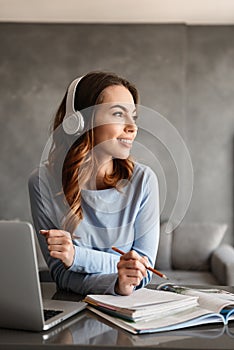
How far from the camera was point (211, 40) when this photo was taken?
17.5 ft

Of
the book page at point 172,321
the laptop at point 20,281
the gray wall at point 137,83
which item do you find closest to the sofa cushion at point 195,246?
the gray wall at point 137,83

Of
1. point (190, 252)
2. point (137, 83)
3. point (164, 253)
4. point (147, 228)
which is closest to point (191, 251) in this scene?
point (190, 252)

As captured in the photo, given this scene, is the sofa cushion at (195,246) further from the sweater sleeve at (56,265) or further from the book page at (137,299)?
the book page at (137,299)

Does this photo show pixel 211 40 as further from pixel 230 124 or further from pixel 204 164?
pixel 204 164

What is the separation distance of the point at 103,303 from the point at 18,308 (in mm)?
251

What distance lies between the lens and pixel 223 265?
4.21 metres

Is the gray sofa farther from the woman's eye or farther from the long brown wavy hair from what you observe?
the woman's eye

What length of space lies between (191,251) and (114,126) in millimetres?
3292

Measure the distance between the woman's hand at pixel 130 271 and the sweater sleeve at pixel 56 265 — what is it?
0.23 ft

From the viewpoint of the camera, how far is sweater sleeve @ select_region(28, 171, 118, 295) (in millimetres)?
1589

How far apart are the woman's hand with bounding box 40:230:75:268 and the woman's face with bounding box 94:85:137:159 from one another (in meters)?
0.26

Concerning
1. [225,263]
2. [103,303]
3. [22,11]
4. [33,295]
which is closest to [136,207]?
[103,303]

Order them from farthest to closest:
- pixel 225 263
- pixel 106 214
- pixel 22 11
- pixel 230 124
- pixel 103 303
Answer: pixel 230 124 < pixel 22 11 < pixel 225 263 < pixel 106 214 < pixel 103 303

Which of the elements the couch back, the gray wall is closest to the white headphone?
the couch back
